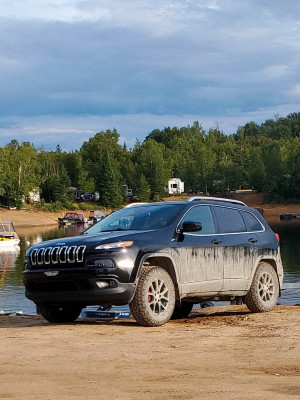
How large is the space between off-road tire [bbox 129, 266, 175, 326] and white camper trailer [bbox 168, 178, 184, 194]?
12876cm

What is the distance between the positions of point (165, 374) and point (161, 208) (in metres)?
4.86

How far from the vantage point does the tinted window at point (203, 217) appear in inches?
480

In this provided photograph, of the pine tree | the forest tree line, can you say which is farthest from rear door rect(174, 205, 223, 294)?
the pine tree

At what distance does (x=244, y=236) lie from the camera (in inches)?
506

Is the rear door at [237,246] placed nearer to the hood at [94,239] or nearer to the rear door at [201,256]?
the rear door at [201,256]

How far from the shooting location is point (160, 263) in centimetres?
1159

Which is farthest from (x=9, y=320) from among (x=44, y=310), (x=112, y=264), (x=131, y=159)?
(x=131, y=159)

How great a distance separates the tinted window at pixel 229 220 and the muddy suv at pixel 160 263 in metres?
0.02

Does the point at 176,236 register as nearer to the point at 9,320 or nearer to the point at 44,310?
the point at 44,310

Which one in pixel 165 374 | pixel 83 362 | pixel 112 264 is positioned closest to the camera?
pixel 165 374

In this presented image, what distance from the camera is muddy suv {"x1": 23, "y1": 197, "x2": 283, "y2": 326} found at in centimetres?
1093

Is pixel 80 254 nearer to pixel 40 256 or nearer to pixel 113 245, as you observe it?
pixel 113 245

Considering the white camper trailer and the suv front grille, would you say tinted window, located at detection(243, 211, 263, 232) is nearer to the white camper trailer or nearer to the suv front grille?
the suv front grille

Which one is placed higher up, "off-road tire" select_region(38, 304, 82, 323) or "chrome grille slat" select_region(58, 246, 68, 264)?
"chrome grille slat" select_region(58, 246, 68, 264)
